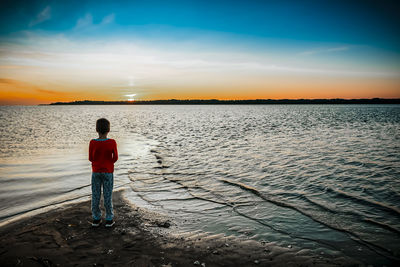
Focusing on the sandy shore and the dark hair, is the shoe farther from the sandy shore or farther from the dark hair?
the dark hair

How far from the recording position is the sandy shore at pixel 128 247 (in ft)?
14.5

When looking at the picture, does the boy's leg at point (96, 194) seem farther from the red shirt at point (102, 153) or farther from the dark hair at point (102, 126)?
the dark hair at point (102, 126)

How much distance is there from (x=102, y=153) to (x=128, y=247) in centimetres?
220

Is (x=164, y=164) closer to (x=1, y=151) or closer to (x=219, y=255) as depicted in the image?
(x=219, y=255)

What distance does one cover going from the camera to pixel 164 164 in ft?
44.6

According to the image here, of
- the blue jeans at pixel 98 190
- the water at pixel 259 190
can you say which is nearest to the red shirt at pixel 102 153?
the blue jeans at pixel 98 190

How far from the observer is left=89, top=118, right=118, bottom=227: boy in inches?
217

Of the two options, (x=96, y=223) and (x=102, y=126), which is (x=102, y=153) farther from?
(x=96, y=223)

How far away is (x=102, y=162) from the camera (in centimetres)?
557

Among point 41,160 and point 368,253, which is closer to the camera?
point 368,253

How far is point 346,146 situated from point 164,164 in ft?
47.0

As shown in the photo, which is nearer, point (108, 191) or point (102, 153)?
point (102, 153)

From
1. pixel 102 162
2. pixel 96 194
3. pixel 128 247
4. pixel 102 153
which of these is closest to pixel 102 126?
pixel 102 153

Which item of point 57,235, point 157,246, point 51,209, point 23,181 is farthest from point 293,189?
point 23,181
